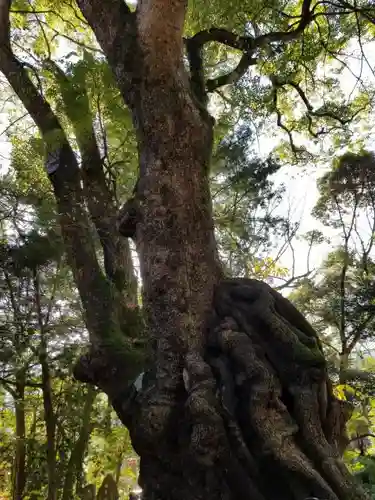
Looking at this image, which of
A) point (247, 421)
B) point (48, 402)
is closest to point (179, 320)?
point (247, 421)

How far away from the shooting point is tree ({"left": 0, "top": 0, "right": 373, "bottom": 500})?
1959 mm

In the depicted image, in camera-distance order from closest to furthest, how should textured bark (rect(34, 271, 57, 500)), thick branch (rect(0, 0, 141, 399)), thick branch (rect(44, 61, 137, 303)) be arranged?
thick branch (rect(0, 0, 141, 399)), thick branch (rect(44, 61, 137, 303)), textured bark (rect(34, 271, 57, 500))

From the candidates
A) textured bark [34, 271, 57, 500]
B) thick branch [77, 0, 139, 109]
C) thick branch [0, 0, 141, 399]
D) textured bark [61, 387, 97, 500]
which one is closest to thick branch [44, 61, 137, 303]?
thick branch [0, 0, 141, 399]

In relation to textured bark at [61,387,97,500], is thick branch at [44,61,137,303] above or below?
above

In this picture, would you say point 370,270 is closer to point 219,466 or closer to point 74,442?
point 74,442

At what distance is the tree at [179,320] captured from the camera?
6.43 feet

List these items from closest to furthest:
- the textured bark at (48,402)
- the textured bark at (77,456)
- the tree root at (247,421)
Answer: the tree root at (247,421)
the textured bark at (48,402)
the textured bark at (77,456)

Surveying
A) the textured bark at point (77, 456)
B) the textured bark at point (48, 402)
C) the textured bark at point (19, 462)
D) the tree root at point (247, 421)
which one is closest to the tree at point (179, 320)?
the tree root at point (247, 421)

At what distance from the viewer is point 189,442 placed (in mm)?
2029

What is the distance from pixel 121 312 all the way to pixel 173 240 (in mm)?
952

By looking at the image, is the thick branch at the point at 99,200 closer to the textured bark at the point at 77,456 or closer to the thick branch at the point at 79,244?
the thick branch at the point at 79,244

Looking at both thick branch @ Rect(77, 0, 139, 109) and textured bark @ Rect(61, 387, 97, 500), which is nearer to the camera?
thick branch @ Rect(77, 0, 139, 109)

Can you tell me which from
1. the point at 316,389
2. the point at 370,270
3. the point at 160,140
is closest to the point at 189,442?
the point at 316,389

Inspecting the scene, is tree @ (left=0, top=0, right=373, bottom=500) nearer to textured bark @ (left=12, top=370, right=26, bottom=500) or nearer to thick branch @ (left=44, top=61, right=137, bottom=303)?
thick branch @ (left=44, top=61, right=137, bottom=303)
